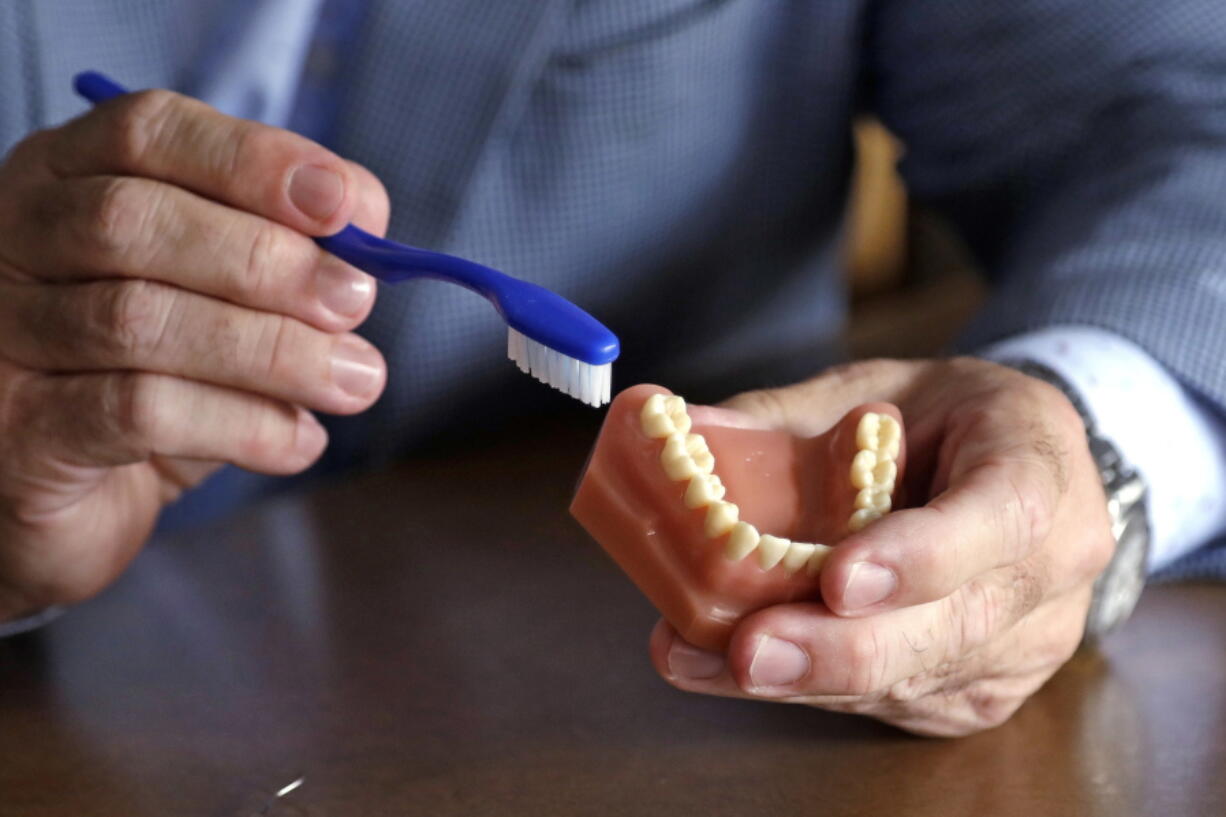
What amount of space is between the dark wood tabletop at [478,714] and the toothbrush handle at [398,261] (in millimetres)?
260

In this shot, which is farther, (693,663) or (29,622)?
(29,622)

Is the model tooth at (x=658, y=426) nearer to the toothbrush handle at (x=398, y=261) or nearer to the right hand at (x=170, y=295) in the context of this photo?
the toothbrush handle at (x=398, y=261)

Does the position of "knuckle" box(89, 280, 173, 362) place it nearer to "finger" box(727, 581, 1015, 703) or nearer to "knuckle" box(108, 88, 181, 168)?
"knuckle" box(108, 88, 181, 168)

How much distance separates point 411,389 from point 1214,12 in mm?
849

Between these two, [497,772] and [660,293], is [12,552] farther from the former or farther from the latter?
[660,293]

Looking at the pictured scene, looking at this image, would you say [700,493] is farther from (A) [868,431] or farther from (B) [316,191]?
(B) [316,191]

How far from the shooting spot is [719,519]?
1.99 feet

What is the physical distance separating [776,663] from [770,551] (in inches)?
A: 2.2

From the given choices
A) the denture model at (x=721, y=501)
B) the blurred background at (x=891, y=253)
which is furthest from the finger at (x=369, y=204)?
the blurred background at (x=891, y=253)

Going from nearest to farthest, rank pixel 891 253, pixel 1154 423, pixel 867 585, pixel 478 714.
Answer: pixel 867 585
pixel 478 714
pixel 1154 423
pixel 891 253

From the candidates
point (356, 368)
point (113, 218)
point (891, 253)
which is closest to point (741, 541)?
point (356, 368)

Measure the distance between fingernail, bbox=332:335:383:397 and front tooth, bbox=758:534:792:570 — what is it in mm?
341

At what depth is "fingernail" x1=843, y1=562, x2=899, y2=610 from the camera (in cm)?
58

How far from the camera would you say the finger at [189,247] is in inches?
30.0
